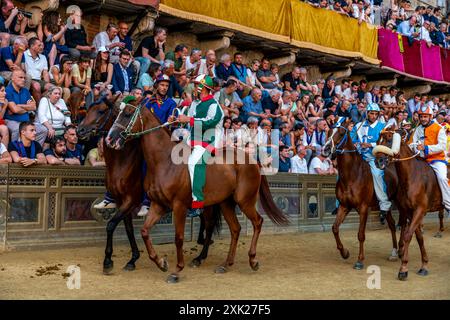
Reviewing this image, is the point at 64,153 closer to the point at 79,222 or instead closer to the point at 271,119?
the point at 79,222

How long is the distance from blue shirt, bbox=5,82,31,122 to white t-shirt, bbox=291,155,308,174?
6.83 m

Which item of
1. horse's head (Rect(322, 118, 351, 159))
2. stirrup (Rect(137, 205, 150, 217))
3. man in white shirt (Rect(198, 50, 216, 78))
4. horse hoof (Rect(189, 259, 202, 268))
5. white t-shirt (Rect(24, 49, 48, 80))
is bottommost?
horse hoof (Rect(189, 259, 202, 268))

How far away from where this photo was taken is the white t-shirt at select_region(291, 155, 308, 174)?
546 inches

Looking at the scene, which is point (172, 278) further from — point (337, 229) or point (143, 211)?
point (337, 229)

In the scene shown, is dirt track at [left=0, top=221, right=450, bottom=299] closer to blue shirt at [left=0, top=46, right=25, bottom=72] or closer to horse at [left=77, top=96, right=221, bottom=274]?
horse at [left=77, top=96, right=221, bottom=274]

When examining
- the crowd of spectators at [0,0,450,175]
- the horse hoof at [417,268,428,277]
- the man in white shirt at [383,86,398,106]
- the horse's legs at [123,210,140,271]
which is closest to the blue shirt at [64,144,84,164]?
the crowd of spectators at [0,0,450,175]

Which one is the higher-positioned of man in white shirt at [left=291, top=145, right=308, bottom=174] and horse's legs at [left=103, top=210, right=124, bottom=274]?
man in white shirt at [left=291, top=145, right=308, bottom=174]

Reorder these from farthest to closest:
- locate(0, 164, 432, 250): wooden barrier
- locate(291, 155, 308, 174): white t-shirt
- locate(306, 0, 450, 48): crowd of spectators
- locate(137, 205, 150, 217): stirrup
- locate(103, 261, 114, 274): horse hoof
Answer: locate(306, 0, 450, 48): crowd of spectators → locate(291, 155, 308, 174): white t-shirt → locate(137, 205, 150, 217): stirrup → locate(0, 164, 432, 250): wooden barrier → locate(103, 261, 114, 274): horse hoof

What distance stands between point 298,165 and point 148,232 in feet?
24.5

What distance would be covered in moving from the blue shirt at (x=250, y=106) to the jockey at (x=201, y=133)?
641 centimetres

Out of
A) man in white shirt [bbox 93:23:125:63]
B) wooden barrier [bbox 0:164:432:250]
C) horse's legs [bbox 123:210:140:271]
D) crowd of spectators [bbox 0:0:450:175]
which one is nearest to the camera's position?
horse's legs [bbox 123:210:140:271]

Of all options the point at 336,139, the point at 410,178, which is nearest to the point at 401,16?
the point at 336,139

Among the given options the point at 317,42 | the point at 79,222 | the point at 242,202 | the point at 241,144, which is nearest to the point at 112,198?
the point at 79,222

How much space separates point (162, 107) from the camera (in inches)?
Answer: 355
